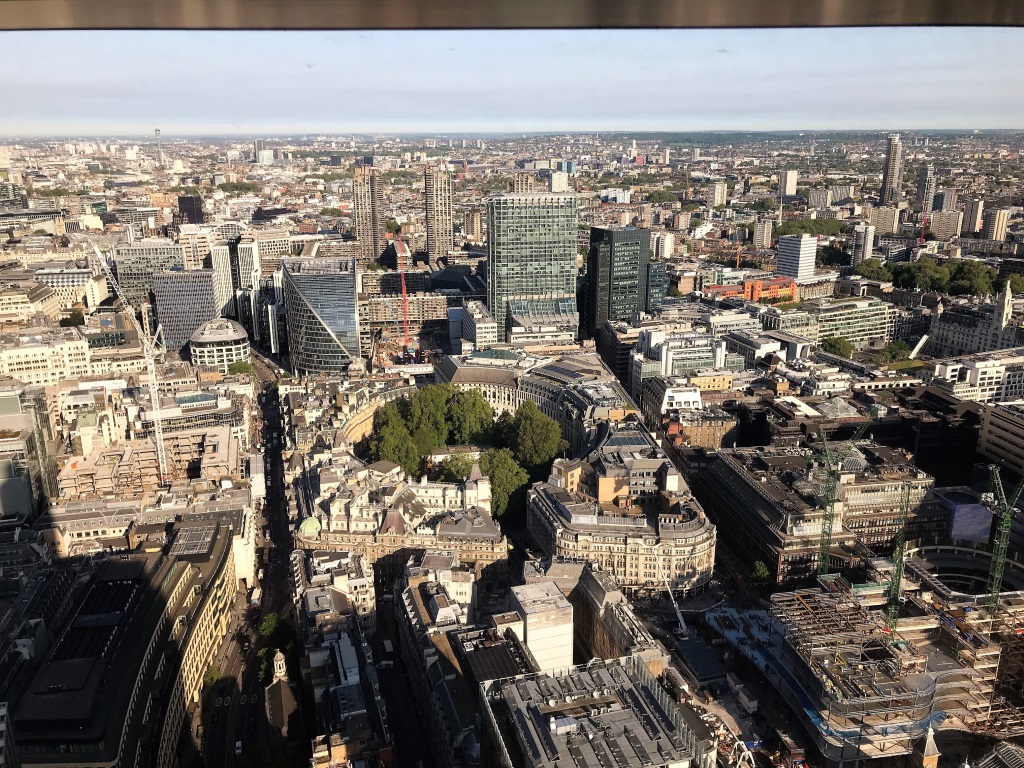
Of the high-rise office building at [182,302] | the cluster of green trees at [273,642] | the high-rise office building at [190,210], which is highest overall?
the high-rise office building at [190,210]

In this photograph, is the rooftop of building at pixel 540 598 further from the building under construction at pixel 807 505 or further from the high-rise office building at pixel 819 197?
the high-rise office building at pixel 819 197

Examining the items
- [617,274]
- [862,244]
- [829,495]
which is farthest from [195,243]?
[862,244]

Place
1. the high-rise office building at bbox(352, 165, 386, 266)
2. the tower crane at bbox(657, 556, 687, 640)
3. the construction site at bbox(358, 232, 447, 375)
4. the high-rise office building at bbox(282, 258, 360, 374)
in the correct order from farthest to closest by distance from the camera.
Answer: the high-rise office building at bbox(352, 165, 386, 266)
the construction site at bbox(358, 232, 447, 375)
the high-rise office building at bbox(282, 258, 360, 374)
the tower crane at bbox(657, 556, 687, 640)

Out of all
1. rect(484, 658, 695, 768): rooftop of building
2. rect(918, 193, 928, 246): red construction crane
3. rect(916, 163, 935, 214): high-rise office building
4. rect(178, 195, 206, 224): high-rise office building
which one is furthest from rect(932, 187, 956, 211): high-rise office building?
rect(178, 195, 206, 224): high-rise office building

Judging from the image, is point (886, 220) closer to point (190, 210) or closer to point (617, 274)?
point (617, 274)

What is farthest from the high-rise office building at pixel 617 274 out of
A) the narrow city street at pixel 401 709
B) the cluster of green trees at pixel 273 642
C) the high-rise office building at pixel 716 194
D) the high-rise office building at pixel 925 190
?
the high-rise office building at pixel 716 194

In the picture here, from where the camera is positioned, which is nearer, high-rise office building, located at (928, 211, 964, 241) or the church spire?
the church spire

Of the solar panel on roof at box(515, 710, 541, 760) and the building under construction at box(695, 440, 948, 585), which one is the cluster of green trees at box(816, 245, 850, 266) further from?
the solar panel on roof at box(515, 710, 541, 760)
